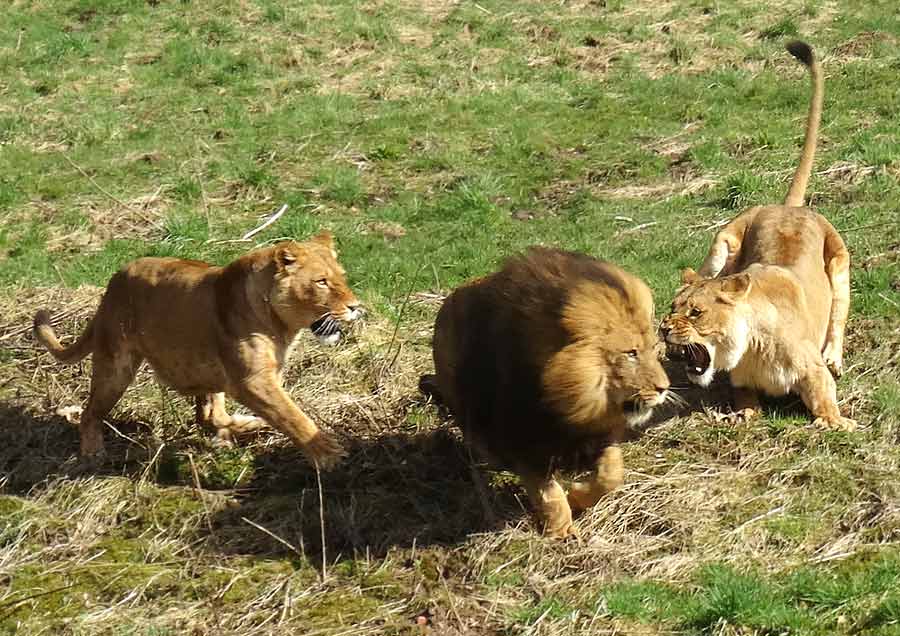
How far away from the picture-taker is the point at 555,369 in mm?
4996

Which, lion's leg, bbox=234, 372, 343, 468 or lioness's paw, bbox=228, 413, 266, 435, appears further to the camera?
lioness's paw, bbox=228, 413, 266, 435

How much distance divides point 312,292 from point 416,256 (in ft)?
12.9

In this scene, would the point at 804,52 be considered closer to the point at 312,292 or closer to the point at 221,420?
the point at 312,292

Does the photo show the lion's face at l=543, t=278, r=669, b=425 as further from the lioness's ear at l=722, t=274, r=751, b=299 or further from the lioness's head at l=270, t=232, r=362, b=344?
the lioness's ear at l=722, t=274, r=751, b=299

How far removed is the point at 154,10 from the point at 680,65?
23.1 feet

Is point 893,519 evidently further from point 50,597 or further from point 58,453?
point 58,453

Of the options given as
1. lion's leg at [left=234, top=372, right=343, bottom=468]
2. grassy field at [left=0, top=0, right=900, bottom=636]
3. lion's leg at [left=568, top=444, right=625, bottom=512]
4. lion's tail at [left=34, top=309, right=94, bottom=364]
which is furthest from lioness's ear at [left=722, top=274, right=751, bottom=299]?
lion's tail at [left=34, top=309, right=94, bottom=364]

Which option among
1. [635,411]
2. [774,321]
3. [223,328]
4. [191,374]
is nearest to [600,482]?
[635,411]

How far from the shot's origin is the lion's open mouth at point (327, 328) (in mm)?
6117

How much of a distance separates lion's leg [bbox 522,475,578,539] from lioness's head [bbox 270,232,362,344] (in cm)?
122

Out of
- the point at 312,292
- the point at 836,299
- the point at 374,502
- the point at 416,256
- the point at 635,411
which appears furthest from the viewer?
the point at 416,256

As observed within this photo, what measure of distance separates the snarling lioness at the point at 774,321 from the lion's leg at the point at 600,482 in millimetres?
1182

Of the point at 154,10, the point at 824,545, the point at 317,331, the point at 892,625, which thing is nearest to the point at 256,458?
the point at 317,331

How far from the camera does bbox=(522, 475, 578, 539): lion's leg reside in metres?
5.67
